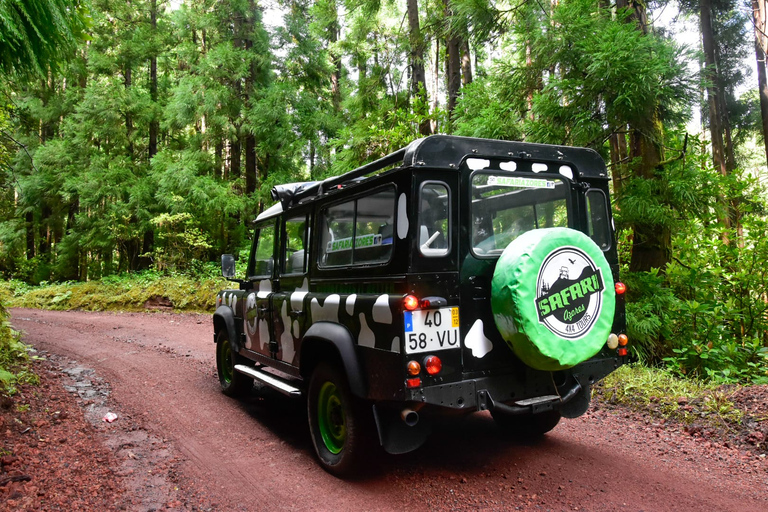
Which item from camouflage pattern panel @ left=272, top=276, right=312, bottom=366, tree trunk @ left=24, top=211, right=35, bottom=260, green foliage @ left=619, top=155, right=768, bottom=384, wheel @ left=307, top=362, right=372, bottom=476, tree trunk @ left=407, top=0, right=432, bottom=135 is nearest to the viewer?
wheel @ left=307, top=362, right=372, bottom=476

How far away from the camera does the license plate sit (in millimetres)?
3135

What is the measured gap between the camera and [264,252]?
5.76m

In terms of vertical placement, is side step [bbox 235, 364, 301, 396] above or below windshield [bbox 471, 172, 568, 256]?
below

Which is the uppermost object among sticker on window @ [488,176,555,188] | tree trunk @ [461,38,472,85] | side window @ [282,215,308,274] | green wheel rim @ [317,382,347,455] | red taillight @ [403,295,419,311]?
tree trunk @ [461,38,472,85]

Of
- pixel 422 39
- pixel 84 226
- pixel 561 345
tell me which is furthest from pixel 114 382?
pixel 84 226

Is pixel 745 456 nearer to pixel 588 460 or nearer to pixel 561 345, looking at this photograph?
pixel 588 460

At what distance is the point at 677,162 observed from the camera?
6285 mm

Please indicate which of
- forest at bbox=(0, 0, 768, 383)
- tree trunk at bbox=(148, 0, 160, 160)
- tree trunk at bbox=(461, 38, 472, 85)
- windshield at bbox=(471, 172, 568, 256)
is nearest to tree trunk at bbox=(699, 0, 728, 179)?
forest at bbox=(0, 0, 768, 383)

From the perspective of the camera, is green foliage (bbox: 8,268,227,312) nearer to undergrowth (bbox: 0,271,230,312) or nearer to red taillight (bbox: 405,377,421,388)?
undergrowth (bbox: 0,271,230,312)

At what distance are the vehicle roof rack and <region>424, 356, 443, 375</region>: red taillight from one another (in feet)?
4.28

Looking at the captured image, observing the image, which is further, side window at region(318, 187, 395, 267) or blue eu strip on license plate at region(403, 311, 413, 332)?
side window at region(318, 187, 395, 267)

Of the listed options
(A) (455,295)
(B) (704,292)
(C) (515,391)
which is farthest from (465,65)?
(C) (515,391)

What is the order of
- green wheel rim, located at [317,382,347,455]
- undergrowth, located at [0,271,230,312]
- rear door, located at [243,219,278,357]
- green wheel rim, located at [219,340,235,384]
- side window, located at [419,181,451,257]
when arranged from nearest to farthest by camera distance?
1. side window, located at [419,181,451,257]
2. green wheel rim, located at [317,382,347,455]
3. rear door, located at [243,219,278,357]
4. green wheel rim, located at [219,340,235,384]
5. undergrowth, located at [0,271,230,312]

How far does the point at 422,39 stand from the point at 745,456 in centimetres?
955
